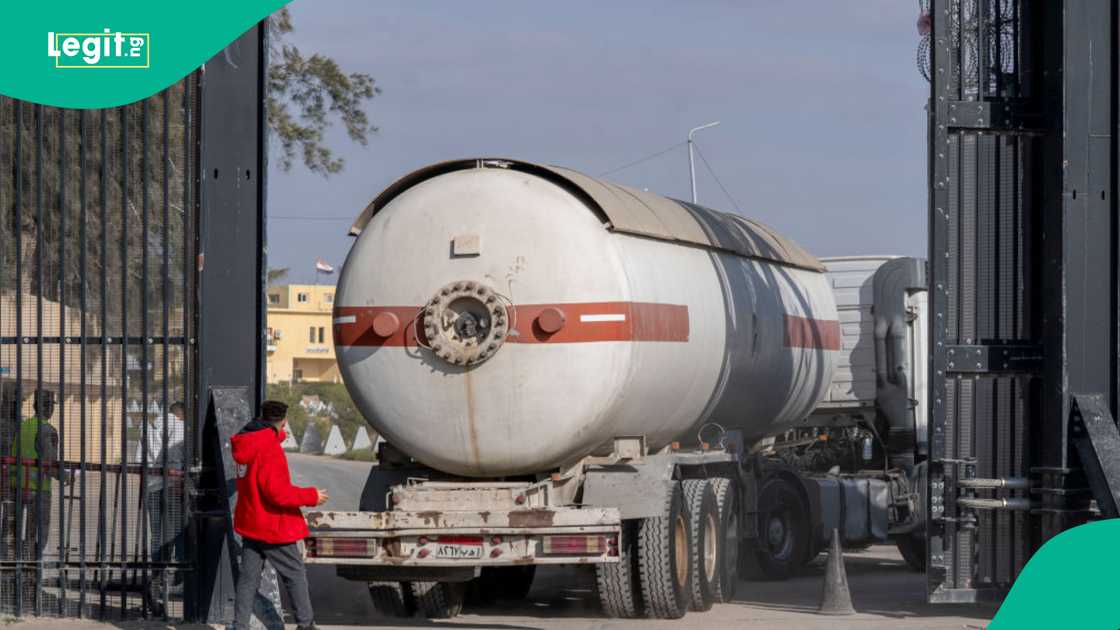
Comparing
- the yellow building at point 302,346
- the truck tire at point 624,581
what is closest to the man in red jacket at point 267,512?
the truck tire at point 624,581

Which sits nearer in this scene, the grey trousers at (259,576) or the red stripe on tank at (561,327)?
the grey trousers at (259,576)

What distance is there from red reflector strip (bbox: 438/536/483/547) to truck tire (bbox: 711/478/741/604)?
120 inches

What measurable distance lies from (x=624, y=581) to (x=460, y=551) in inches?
61.3

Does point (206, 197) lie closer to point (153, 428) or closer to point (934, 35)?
point (153, 428)

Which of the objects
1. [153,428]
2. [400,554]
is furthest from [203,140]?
[400,554]

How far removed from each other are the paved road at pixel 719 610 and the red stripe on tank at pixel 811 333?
8.11 ft

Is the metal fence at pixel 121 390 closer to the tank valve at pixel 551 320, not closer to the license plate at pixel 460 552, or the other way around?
the license plate at pixel 460 552

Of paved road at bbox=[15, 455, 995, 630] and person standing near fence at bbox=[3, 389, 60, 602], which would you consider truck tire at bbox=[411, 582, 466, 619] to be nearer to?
paved road at bbox=[15, 455, 995, 630]

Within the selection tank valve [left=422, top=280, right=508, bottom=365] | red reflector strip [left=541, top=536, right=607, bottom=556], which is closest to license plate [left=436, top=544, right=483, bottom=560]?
red reflector strip [left=541, top=536, right=607, bottom=556]

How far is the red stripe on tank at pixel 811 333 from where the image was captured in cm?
1720

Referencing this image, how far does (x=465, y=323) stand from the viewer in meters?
12.5

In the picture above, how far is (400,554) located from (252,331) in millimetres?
1958

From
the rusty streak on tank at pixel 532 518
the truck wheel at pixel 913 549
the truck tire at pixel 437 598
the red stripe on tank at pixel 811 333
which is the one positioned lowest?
the truck wheel at pixel 913 549

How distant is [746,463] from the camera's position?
1689cm
